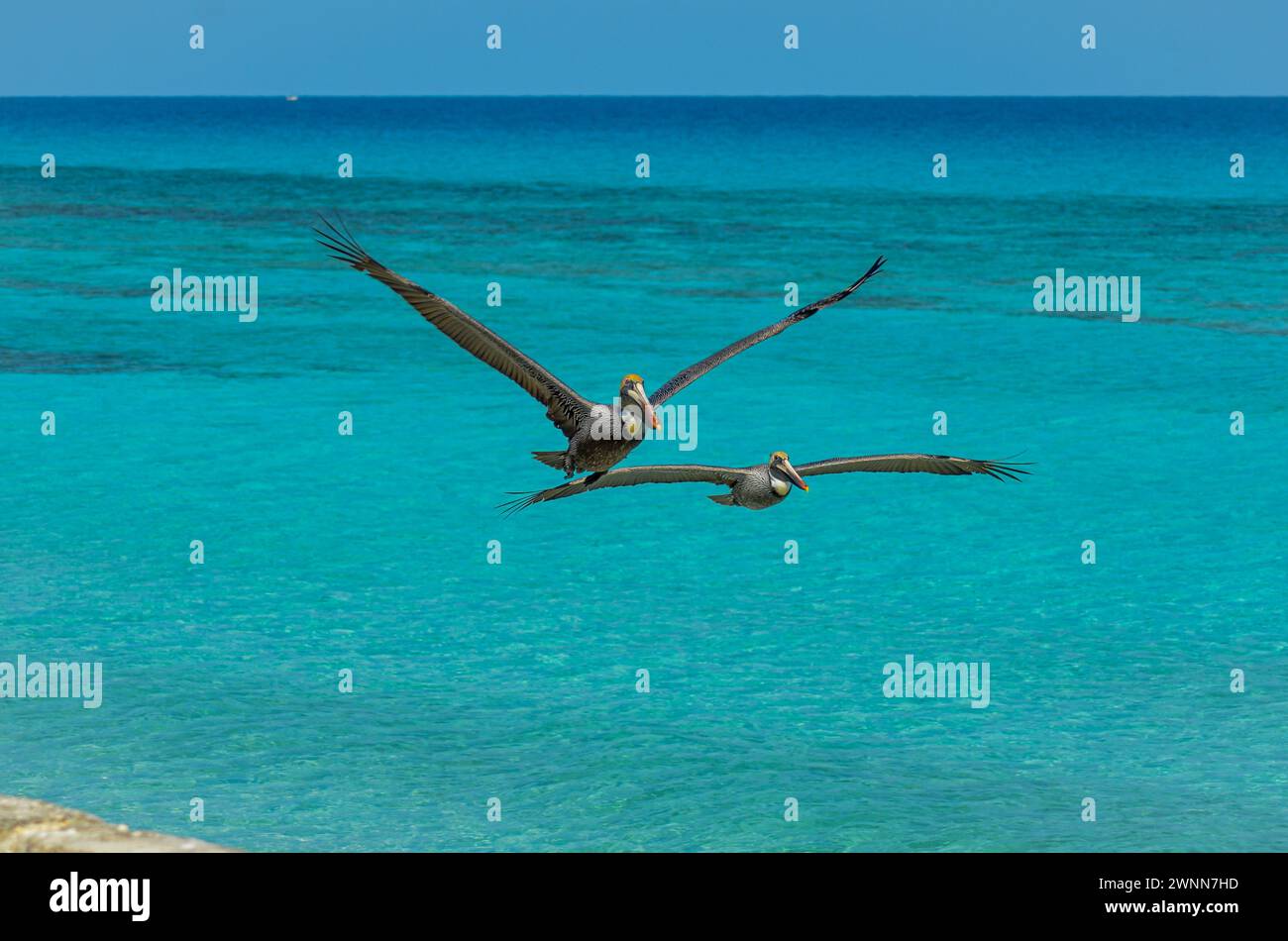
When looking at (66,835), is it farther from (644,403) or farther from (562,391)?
(644,403)

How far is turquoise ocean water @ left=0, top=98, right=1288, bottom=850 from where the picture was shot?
1798 centimetres

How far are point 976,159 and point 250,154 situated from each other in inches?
2266

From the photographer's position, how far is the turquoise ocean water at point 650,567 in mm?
17984

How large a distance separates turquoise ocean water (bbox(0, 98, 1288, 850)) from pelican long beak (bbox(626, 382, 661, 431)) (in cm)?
696

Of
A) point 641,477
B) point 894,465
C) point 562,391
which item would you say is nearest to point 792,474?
point 894,465

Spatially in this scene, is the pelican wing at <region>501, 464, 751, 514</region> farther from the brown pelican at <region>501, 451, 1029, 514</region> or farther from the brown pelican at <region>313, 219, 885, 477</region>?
the brown pelican at <region>313, 219, 885, 477</region>

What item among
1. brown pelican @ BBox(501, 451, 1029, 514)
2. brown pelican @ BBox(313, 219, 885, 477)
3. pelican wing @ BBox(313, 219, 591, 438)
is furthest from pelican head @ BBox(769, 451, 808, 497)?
pelican wing @ BBox(313, 219, 591, 438)

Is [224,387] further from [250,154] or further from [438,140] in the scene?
[438,140]

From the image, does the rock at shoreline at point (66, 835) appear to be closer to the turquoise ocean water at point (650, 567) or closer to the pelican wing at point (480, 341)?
the pelican wing at point (480, 341)

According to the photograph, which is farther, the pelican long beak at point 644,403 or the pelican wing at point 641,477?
the pelican wing at point 641,477

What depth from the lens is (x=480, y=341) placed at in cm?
1127

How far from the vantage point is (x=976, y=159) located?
12744cm

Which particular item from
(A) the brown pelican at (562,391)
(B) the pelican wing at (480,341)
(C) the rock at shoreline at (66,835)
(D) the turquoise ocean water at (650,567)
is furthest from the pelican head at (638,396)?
(D) the turquoise ocean water at (650,567)

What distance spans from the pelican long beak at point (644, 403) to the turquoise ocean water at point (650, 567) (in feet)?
22.8
